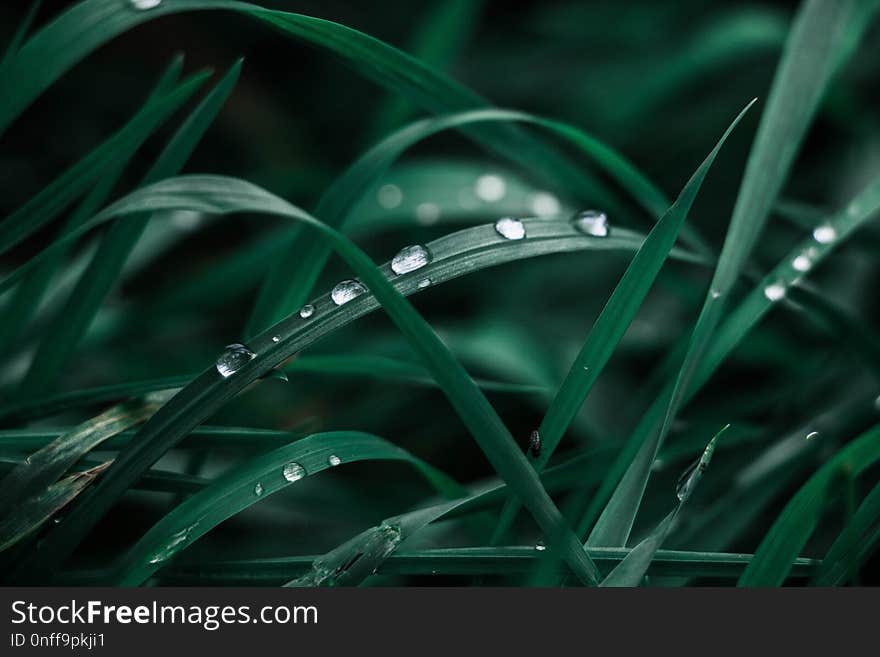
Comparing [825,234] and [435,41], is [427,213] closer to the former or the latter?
[435,41]

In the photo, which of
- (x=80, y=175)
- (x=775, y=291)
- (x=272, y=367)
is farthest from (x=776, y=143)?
(x=80, y=175)

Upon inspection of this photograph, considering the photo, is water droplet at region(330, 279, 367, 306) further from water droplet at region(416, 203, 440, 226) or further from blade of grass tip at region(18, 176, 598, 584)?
water droplet at region(416, 203, 440, 226)

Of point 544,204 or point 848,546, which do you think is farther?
point 544,204

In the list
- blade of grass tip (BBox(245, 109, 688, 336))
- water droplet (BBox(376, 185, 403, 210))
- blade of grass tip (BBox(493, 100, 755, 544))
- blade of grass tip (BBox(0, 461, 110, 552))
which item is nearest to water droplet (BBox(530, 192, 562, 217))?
water droplet (BBox(376, 185, 403, 210))

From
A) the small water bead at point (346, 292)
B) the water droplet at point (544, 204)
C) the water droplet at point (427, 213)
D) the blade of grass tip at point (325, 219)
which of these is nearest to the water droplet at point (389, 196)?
the water droplet at point (427, 213)

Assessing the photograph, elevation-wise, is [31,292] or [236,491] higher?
[31,292]

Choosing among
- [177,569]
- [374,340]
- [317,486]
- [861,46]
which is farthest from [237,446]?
[861,46]

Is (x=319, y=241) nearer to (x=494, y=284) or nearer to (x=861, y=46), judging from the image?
(x=494, y=284)
